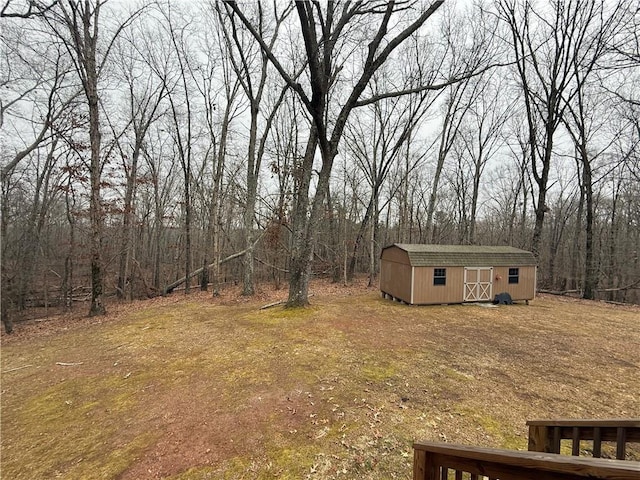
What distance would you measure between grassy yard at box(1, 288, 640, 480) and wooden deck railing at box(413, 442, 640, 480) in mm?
1421

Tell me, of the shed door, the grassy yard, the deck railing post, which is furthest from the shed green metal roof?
the deck railing post

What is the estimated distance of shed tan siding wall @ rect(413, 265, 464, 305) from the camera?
9945mm

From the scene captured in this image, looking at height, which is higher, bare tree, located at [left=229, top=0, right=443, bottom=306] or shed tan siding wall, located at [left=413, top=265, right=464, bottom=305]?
bare tree, located at [left=229, top=0, right=443, bottom=306]

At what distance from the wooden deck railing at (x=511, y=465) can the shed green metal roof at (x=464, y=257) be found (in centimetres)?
885

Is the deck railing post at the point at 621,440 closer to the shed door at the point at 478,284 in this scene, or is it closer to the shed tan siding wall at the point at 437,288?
the shed tan siding wall at the point at 437,288

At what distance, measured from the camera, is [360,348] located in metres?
5.54

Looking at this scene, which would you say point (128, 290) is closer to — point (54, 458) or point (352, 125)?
point (54, 458)

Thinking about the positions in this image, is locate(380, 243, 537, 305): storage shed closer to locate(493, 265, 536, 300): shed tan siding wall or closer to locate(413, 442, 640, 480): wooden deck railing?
locate(493, 265, 536, 300): shed tan siding wall

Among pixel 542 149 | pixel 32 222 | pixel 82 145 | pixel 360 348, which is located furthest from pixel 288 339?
pixel 542 149

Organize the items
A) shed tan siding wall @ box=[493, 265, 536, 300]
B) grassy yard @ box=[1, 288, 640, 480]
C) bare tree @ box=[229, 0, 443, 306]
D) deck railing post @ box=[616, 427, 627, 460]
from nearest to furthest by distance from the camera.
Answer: deck railing post @ box=[616, 427, 627, 460], grassy yard @ box=[1, 288, 640, 480], bare tree @ box=[229, 0, 443, 306], shed tan siding wall @ box=[493, 265, 536, 300]

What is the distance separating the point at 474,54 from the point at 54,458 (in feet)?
62.4

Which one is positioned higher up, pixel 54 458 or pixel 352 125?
pixel 352 125

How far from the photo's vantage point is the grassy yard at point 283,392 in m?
2.77

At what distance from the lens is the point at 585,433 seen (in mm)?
1804
